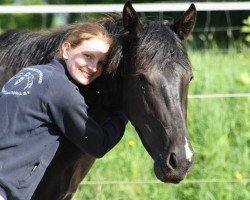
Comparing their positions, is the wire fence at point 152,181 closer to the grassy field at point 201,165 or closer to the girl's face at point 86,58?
the grassy field at point 201,165

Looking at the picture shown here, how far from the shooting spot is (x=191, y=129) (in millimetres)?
6297

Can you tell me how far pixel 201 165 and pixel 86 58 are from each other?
2412mm

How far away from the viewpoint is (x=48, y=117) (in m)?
3.67

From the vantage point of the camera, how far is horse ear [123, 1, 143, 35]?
12.8 ft

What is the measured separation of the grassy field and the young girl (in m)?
1.82

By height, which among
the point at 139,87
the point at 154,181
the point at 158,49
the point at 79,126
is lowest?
the point at 154,181

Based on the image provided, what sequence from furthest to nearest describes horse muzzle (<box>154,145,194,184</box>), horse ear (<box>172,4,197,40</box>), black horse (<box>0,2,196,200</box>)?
horse ear (<box>172,4,197,40</box>)
black horse (<box>0,2,196,200</box>)
horse muzzle (<box>154,145,194,184</box>)

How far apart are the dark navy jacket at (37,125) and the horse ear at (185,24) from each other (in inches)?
26.7

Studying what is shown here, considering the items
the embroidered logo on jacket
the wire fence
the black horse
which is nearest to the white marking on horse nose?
the black horse

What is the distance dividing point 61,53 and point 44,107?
50cm

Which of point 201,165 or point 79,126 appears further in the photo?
point 201,165

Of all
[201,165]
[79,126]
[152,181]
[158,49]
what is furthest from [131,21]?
[201,165]

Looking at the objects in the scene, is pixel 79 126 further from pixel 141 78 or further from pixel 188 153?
pixel 188 153

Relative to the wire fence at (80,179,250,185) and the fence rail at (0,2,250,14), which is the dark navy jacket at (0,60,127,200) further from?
the wire fence at (80,179,250,185)
